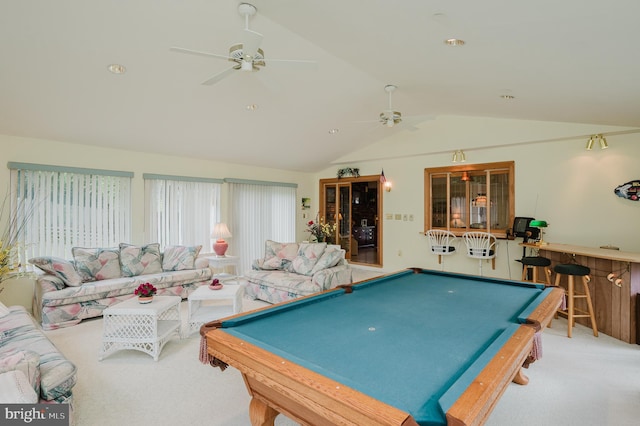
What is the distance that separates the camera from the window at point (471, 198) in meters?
5.93

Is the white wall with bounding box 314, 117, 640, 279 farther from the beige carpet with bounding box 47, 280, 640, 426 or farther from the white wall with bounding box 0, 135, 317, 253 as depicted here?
the white wall with bounding box 0, 135, 317, 253

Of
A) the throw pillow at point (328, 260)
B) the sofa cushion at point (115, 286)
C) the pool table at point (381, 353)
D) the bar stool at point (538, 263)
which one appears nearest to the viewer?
the pool table at point (381, 353)

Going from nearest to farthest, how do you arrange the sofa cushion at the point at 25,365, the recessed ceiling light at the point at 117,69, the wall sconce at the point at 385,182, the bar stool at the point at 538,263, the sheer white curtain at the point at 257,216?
the sofa cushion at the point at 25,365
the recessed ceiling light at the point at 117,69
the bar stool at the point at 538,263
the sheer white curtain at the point at 257,216
the wall sconce at the point at 385,182

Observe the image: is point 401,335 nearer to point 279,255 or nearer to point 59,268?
point 279,255

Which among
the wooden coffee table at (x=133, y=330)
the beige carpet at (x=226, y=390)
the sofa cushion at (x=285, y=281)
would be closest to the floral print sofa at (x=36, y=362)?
the beige carpet at (x=226, y=390)

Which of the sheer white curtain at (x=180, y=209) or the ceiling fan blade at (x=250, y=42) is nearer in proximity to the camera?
the ceiling fan blade at (x=250, y=42)

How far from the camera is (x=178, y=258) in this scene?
5.27 metres

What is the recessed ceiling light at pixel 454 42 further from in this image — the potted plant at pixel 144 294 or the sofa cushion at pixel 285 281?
the potted plant at pixel 144 294

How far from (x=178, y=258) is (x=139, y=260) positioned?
0.56 metres

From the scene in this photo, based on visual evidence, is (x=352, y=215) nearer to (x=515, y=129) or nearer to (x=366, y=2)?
(x=515, y=129)

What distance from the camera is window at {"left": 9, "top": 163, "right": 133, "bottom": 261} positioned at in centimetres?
447

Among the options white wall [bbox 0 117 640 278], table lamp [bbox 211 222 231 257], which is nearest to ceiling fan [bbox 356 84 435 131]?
white wall [bbox 0 117 640 278]

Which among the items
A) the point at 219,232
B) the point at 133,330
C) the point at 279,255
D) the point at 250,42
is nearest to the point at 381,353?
the point at 250,42

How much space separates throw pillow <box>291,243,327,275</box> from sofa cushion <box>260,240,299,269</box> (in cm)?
13
